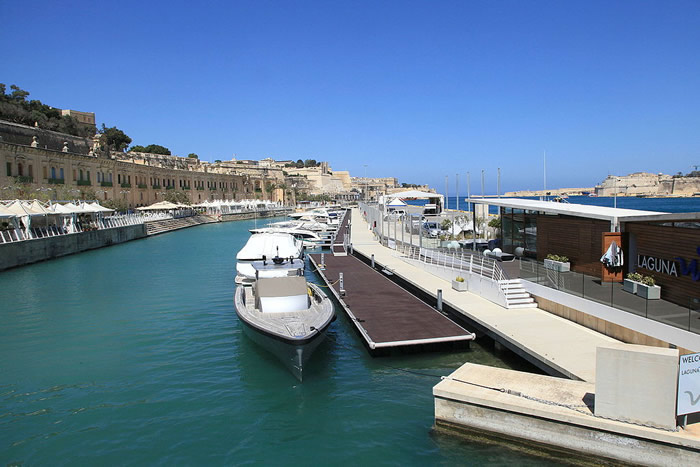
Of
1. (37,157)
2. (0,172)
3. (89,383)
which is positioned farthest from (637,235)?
(37,157)

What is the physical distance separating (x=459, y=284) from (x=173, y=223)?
5963 centimetres

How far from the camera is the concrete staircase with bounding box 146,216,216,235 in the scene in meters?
63.3

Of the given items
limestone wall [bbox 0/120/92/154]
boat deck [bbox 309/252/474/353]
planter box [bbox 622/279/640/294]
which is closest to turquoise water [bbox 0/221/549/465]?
boat deck [bbox 309/252/474/353]

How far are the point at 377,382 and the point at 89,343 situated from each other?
32.9 feet

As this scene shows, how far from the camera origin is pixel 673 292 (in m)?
12.8

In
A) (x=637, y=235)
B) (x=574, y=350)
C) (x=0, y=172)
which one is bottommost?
(x=574, y=350)

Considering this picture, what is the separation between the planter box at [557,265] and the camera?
16969mm

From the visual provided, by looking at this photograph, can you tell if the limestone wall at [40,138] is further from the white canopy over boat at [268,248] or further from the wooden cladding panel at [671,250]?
the wooden cladding panel at [671,250]

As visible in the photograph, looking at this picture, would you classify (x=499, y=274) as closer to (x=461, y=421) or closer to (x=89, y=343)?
(x=461, y=421)

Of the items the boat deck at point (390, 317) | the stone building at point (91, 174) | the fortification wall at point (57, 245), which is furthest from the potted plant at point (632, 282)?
the stone building at point (91, 174)

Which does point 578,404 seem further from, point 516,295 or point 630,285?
point 516,295

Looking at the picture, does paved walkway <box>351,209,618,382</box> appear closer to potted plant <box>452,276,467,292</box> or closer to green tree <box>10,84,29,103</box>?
potted plant <box>452,276,467,292</box>

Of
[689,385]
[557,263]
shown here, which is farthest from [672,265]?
[689,385]

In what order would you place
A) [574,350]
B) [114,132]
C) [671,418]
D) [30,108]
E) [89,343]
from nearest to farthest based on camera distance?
[671,418]
[574,350]
[89,343]
[30,108]
[114,132]
